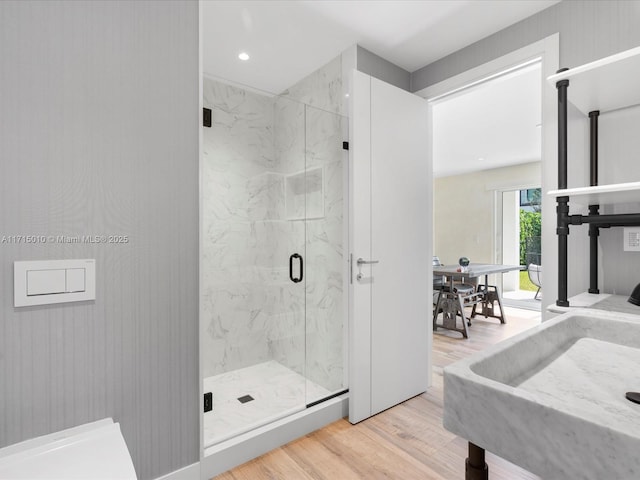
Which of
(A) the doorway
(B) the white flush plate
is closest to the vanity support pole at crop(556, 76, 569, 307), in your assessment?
(B) the white flush plate

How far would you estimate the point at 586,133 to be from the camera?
1.68m

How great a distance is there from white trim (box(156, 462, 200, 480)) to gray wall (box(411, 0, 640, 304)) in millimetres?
2007

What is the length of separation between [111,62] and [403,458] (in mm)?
2261

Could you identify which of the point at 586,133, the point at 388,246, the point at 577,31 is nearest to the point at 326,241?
the point at 388,246

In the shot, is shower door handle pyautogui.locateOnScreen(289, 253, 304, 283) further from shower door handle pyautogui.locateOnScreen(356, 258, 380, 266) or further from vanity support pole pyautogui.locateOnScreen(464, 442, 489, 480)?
vanity support pole pyautogui.locateOnScreen(464, 442, 489, 480)

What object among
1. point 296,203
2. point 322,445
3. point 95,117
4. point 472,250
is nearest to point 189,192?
point 95,117

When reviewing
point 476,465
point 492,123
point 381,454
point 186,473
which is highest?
point 492,123

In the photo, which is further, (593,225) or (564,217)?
(593,225)

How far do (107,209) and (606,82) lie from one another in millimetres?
2014

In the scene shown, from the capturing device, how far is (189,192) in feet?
4.82

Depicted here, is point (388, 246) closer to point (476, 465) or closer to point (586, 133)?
point (586, 133)

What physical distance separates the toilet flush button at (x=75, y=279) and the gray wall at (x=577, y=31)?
2491 millimetres

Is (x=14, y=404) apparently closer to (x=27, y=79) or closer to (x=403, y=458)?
(x=27, y=79)

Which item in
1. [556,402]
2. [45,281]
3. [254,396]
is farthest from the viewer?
[254,396]
